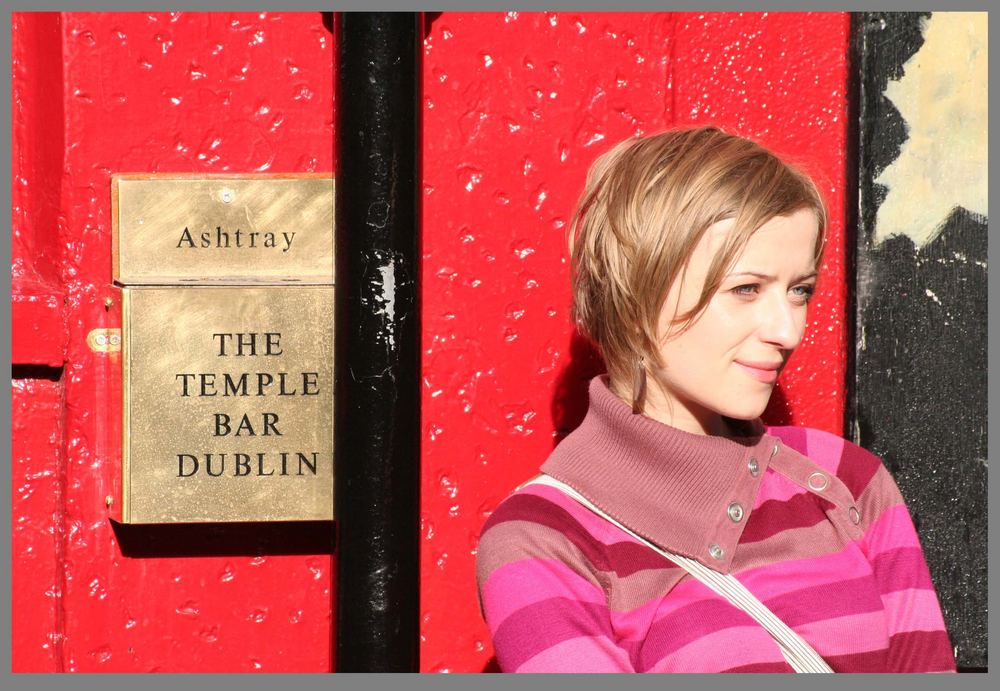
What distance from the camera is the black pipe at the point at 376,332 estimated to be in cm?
135

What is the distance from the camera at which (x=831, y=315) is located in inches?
77.2

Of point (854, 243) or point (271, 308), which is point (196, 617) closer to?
point (271, 308)

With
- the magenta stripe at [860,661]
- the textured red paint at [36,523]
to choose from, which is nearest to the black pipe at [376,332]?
the magenta stripe at [860,661]

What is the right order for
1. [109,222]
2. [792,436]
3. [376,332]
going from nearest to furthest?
[376,332], [792,436], [109,222]

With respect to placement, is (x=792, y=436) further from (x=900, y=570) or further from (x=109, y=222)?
(x=109, y=222)

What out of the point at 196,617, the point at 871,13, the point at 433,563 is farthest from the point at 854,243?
the point at 196,617

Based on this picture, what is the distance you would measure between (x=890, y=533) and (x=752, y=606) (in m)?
0.32

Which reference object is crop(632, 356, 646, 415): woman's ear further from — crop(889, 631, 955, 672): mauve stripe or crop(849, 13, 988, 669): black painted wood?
crop(849, 13, 988, 669): black painted wood

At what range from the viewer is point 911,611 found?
151 centimetres

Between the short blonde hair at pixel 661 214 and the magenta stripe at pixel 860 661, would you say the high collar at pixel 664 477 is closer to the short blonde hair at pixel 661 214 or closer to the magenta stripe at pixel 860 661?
the short blonde hair at pixel 661 214

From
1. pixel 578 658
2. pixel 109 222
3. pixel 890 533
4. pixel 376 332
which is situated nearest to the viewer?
pixel 578 658

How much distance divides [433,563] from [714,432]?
1.93 feet

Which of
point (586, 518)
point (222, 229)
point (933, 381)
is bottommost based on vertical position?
point (586, 518)

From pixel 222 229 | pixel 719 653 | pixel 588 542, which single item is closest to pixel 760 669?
pixel 719 653
